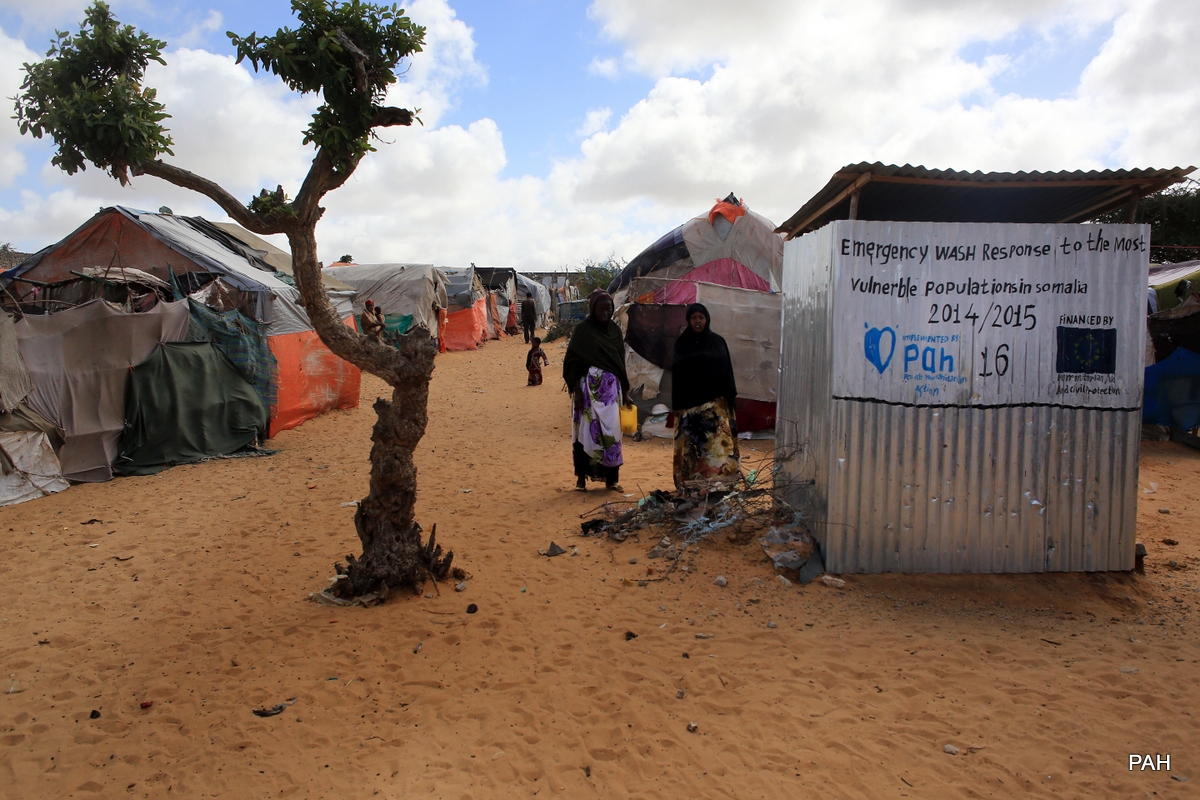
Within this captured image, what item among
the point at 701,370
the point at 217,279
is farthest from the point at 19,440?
the point at 701,370

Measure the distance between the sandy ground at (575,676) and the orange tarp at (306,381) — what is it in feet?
14.5

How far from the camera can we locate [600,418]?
6.39m

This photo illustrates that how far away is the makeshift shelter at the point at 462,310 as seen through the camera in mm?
22797

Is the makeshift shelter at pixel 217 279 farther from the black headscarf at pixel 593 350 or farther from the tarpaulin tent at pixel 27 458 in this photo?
the black headscarf at pixel 593 350

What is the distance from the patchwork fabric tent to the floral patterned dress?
260cm

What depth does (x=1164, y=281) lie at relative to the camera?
10383 millimetres

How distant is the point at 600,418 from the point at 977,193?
11.3 ft

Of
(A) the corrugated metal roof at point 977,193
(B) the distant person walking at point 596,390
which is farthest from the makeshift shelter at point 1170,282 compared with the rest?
(B) the distant person walking at point 596,390

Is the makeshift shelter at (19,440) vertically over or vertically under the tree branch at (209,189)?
under

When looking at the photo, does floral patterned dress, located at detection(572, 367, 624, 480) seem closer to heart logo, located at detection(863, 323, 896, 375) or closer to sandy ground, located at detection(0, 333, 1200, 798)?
sandy ground, located at detection(0, 333, 1200, 798)

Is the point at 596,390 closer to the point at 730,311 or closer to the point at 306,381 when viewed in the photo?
the point at 730,311

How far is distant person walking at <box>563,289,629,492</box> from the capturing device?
6.40m

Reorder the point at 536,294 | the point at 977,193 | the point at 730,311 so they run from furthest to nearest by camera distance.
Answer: the point at 536,294
the point at 730,311
the point at 977,193

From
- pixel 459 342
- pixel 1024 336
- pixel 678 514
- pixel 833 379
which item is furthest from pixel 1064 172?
pixel 459 342
